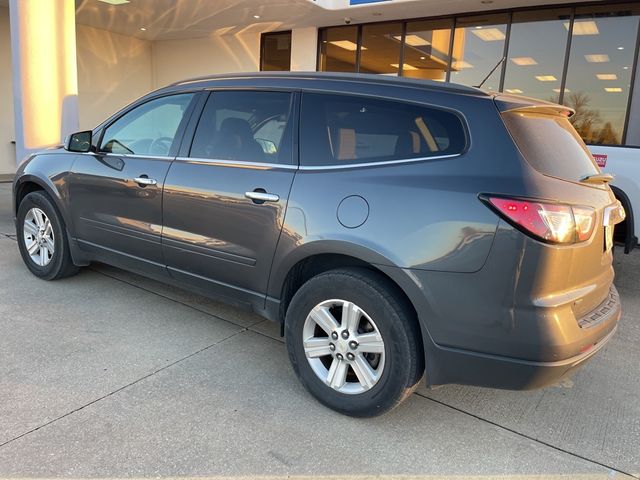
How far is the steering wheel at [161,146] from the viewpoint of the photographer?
3.65 metres

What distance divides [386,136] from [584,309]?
4.24 feet

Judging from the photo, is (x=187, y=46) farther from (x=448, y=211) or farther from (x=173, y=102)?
(x=448, y=211)

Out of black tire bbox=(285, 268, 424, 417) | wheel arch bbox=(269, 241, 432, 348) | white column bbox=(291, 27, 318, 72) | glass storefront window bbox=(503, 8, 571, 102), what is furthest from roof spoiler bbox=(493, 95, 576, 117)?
white column bbox=(291, 27, 318, 72)

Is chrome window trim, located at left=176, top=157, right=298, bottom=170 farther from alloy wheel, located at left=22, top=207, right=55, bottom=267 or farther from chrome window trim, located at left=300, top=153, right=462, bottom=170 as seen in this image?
alloy wheel, located at left=22, top=207, right=55, bottom=267

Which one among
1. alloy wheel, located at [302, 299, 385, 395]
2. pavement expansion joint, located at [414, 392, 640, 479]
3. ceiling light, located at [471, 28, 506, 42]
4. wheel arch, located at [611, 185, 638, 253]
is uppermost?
ceiling light, located at [471, 28, 506, 42]

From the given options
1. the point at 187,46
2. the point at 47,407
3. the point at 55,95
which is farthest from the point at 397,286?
the point at 187,46

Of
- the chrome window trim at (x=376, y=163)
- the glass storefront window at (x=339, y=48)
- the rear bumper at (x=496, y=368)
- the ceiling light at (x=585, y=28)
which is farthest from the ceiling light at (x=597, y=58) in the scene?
the chrome window trim at (x=376, y=163)

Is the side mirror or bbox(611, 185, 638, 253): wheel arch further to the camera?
bbox(611, 185, 638, 253): wheel arch

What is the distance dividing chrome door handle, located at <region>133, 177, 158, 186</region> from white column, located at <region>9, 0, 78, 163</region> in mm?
4476

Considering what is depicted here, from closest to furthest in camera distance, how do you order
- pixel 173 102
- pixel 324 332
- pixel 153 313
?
1. pixel 324 332
2. pixel 173 102
3. pixel 153 313

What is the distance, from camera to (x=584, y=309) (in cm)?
244

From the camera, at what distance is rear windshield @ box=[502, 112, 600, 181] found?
2.38 metres

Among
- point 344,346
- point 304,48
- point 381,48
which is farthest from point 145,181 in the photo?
point 304,48

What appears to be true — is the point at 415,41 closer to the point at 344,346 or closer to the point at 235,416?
the point at 344,346
